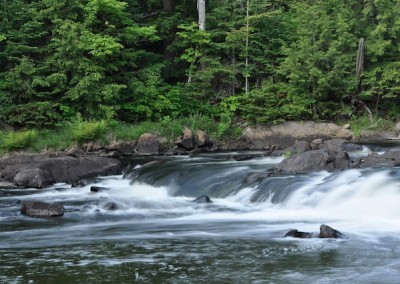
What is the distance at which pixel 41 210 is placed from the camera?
521 inches

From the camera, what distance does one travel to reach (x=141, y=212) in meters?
14.0

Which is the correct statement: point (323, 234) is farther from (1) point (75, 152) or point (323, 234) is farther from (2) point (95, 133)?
(2) point (95, 133)

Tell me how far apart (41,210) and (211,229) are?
13.9ft

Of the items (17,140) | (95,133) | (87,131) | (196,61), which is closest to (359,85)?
(196,61)

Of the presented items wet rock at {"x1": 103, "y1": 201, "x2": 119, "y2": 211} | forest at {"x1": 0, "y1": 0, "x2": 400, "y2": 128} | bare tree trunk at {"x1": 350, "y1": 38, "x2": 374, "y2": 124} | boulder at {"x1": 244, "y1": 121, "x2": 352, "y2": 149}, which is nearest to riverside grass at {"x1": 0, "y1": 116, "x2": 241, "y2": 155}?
forest at {"x1": 0, "y1": 0, "x2": 400, "y2": 128}

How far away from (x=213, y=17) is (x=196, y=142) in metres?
8.06

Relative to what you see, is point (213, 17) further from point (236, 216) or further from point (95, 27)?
point (236, 216)

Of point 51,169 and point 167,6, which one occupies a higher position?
point 167,6

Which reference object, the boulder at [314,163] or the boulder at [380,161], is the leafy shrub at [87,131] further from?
the boulder at [380,161]

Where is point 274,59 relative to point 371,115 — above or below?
above

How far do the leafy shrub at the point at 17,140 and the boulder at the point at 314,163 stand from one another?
10976 millimetres

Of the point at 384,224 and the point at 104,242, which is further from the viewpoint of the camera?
the point at 384,224

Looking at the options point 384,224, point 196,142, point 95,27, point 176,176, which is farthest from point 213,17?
point 384,224

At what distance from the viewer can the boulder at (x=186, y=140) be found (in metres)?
24.5
